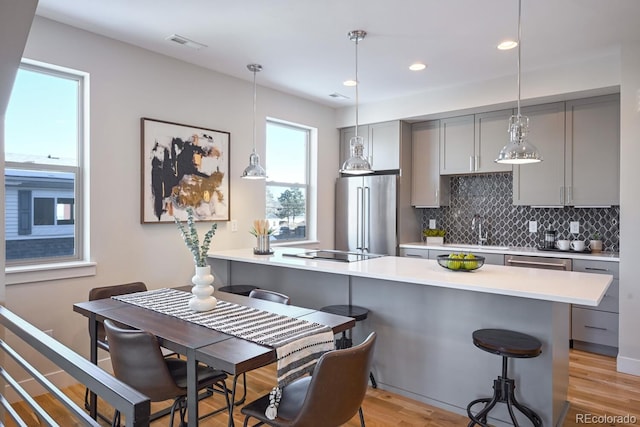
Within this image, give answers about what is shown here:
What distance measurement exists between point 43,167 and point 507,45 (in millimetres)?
3719

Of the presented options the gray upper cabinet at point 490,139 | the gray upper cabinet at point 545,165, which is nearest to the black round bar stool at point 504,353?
the gray upper cabinet at point 545,165

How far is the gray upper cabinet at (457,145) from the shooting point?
4816mm

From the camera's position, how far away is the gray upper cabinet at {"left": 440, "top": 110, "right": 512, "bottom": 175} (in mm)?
4617

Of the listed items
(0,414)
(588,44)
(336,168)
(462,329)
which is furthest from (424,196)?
(0,414)

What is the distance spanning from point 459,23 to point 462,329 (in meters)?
2.16

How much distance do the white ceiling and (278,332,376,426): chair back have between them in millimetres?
2231

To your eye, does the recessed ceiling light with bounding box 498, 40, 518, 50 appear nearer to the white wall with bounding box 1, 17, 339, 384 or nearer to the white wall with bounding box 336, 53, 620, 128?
the white wall with bounding box 336, 53, 620, 128

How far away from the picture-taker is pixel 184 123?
3891 mm

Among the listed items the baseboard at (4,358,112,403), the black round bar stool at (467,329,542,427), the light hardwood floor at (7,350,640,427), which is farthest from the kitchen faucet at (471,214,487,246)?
the baseboard at (4,358,112,403)

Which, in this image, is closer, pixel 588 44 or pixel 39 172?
pixel 39 172

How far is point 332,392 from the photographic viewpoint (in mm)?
1696

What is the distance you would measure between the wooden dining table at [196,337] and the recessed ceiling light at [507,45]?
8.62 ft

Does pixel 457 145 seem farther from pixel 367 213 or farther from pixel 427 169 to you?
pixel 367 213

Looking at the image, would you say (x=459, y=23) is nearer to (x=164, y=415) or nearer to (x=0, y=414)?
(x=164, y=415)
